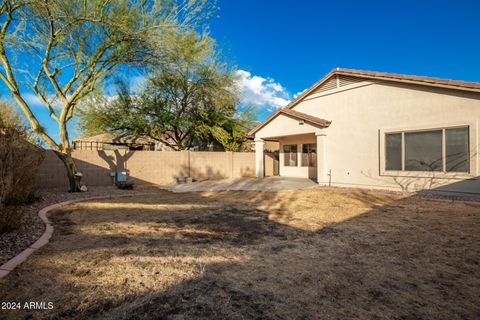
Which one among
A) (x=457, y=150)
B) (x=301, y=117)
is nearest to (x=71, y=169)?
(x=301, y=117)

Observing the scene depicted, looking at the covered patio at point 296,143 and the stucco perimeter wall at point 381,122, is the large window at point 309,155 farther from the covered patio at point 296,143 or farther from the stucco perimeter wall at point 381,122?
the stucco perimeter wall at point 381,122

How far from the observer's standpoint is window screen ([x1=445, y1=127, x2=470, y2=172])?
27.6 ft

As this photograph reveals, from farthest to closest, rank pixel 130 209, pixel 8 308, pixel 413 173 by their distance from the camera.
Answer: pixel 413 173 < pixel 130 209 < pixel 8 308

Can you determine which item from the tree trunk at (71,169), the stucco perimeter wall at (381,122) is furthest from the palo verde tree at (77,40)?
the stucco perimeter wall at (381,122)

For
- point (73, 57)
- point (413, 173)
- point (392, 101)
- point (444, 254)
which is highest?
point (73, 57)

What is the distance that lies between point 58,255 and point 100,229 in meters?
1.47

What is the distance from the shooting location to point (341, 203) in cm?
830

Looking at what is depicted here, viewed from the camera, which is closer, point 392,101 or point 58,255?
point 58,255

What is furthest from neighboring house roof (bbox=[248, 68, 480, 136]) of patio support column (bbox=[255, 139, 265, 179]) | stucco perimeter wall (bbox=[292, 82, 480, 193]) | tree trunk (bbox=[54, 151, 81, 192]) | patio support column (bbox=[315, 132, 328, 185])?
tree trunk (bbox=[54, 151, 81, 192])

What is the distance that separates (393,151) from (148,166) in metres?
12.3

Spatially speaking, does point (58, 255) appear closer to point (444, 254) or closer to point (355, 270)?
point (355, 270)

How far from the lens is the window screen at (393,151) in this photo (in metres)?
9.97

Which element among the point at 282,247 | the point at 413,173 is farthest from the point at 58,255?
the point at 413,173

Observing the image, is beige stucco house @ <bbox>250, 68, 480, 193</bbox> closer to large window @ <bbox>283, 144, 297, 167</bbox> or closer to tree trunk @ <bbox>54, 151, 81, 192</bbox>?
large window @ <bbox>283, 144, 297, 167</bbox>
